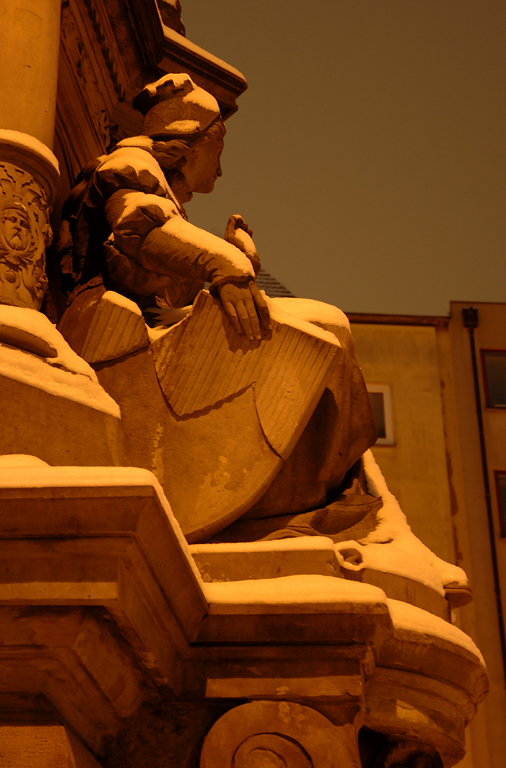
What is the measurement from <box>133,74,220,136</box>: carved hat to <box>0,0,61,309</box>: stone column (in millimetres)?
469

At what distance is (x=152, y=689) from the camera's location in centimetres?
269

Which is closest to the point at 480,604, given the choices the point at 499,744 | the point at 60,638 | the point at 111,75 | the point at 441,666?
the point at 499,744

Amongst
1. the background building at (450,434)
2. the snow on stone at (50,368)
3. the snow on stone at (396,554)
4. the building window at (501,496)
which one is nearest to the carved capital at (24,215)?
the snow on stone at (50,368)

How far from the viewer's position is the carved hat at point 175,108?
3.96m

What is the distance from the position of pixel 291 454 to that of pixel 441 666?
0.75 meters

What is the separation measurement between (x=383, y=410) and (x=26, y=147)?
10.9m

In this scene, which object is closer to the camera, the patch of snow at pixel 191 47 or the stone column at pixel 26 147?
the stone column at pixel 26 147

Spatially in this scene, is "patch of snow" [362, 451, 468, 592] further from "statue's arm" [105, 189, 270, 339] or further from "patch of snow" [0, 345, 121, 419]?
"patch of snow" [0, 345, 121, 419]

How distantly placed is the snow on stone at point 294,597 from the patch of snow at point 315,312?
0.94 meters

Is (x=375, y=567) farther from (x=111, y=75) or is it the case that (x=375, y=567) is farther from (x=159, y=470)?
(x=111, y=75)

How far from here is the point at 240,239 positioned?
3.74 meters

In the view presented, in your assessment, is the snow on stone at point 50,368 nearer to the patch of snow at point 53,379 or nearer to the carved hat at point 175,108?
the patch of snow at point 53,379

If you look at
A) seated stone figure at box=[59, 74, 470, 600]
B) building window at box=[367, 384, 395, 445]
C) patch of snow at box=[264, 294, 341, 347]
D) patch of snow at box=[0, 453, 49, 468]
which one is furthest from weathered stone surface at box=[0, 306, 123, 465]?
building window at box=[367, 384, 395, 445]

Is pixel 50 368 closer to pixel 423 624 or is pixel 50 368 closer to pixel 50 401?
pixel 50 401
